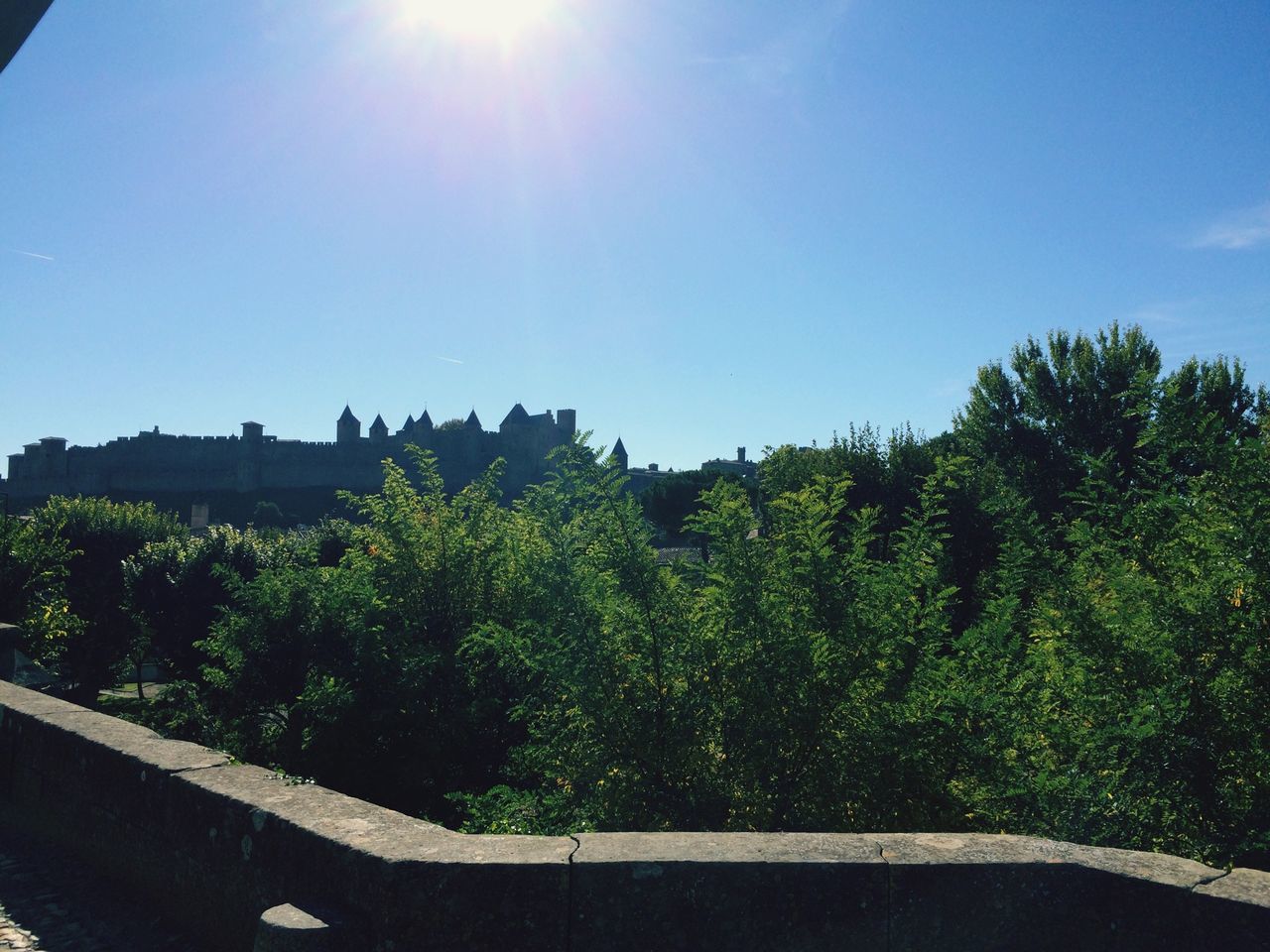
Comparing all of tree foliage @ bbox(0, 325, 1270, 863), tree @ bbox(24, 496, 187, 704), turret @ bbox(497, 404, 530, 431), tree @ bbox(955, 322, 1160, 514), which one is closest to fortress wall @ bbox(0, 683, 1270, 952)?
tree foliage @ bbox(0, 325, 1270, 863)

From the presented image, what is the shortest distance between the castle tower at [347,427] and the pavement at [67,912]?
8152 cm

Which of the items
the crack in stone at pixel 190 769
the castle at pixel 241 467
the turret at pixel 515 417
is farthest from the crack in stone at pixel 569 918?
the turret at pixel 515 417

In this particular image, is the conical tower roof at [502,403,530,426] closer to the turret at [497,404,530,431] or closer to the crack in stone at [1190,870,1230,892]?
the turret at [497,404,530,431]

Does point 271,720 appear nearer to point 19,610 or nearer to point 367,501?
point 367,501

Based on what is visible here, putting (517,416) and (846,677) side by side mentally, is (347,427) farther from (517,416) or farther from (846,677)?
(846,677)

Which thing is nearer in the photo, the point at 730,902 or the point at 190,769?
the point at 730,902

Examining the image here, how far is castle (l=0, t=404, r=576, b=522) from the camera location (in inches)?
2842

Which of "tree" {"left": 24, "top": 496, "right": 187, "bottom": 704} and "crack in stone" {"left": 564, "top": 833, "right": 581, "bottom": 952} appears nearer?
"crack in stone" {"left": 564, "top": 833, "right": 581, "bottom": 952}

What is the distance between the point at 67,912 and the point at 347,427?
83143 mm

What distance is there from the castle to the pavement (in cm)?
6625

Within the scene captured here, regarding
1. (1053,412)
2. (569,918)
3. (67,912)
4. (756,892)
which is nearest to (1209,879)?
(756,892)

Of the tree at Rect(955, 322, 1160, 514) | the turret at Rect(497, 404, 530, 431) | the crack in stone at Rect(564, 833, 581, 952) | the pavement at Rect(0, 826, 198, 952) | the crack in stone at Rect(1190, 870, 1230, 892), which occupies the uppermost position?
the turret at Rect(497, 404, 530, 431)

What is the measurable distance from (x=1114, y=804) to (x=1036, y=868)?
3.19 feet

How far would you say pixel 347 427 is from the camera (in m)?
82.8
